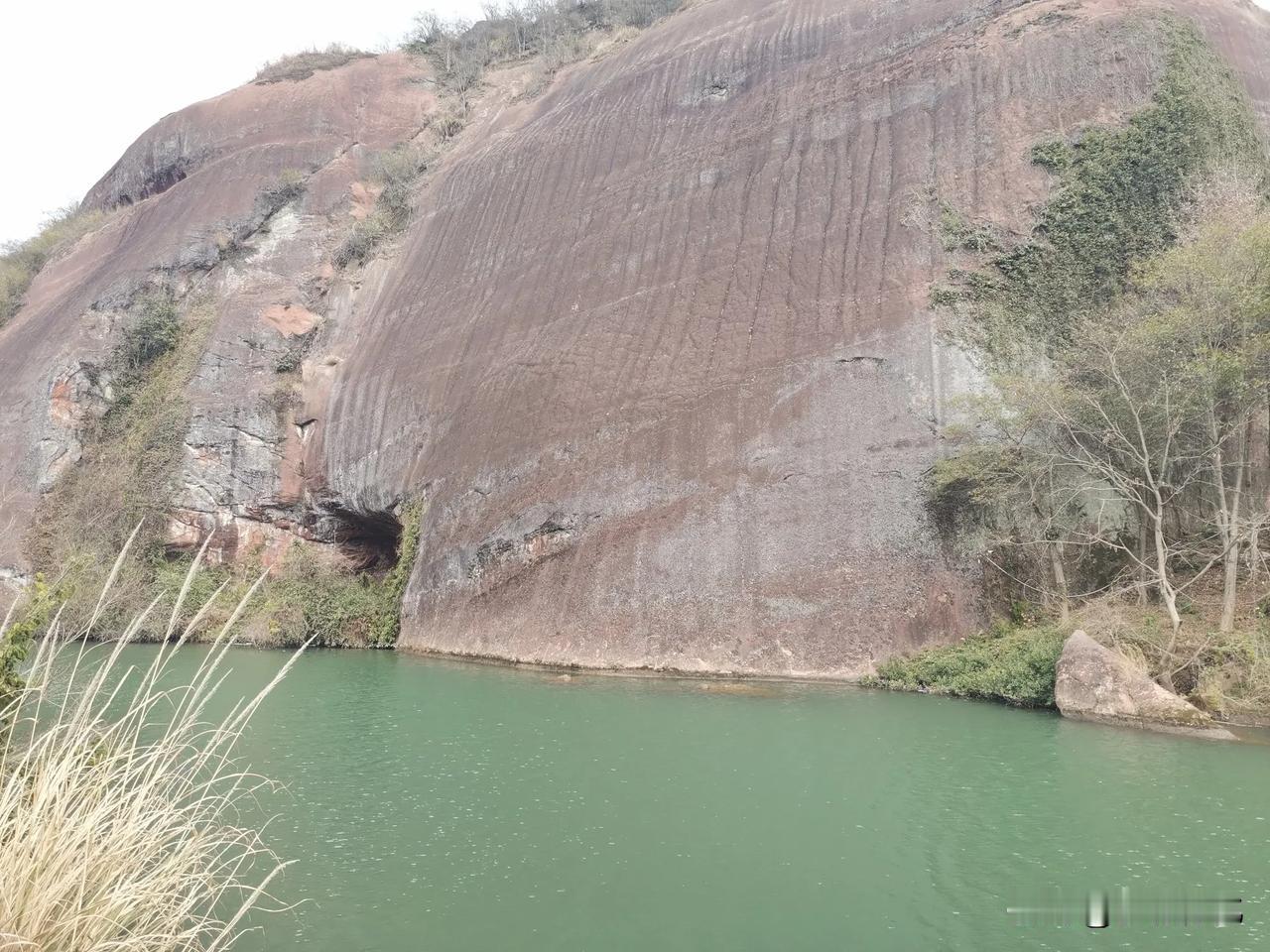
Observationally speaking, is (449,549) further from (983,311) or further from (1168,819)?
(1168,819)

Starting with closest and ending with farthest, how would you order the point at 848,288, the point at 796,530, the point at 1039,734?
the point at 1039,734
the point at 796,530
the point at 848,288

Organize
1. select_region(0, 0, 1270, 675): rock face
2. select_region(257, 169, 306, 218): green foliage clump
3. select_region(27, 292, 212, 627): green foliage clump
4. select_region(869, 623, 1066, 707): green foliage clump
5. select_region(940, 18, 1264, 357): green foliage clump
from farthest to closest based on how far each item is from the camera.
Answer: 1. select_region(257, 169, 306, 218): green foliage clump
2. select_region(27, 292, 212, 627): green foliage clump
3. select_region(940, 18, 1264, 357): green foliage clump
4. select_region(0, 0, 1270, 675): rock face
5. select_region(869, 623, 1066, 707): green foliage clump

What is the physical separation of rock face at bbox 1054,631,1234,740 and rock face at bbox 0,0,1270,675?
3.15 meters

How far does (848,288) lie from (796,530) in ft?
19.2

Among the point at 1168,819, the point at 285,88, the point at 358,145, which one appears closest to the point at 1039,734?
the point at 1168,819

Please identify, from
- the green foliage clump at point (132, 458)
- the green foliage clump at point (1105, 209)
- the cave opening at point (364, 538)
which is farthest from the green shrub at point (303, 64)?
the green foliage clump at point (1105, 209)

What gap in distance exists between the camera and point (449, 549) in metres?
21.7

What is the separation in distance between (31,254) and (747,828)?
2025 inches

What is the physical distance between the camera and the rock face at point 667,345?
17312mm

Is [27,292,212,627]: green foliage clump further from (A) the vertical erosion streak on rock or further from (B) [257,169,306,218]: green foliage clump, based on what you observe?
(B) [257,169,306,218]: green foliage clump

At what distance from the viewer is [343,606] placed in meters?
24.5

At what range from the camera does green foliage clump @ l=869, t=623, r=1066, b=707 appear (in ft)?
42.8

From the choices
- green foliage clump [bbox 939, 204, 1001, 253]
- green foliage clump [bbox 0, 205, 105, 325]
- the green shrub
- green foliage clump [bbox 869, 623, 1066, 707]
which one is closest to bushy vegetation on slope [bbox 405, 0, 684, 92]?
the green shrub

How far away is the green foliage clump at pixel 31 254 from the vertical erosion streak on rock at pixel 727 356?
903 inches
